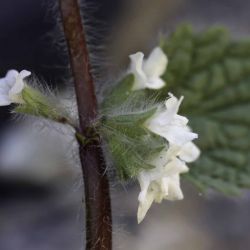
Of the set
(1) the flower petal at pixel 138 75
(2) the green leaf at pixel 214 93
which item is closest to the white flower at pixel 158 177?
(1) the flower petal at pixel 138 75

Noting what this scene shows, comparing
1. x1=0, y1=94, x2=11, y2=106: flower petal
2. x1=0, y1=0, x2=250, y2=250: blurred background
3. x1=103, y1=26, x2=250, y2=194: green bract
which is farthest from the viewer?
x1=0, y1=0, x2=250, y2=250: blurred background

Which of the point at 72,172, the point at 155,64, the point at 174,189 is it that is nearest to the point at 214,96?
the point at 155,64

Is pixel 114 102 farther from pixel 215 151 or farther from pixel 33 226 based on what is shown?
pixel 33 226

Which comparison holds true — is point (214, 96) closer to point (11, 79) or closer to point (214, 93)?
point (214, 93)

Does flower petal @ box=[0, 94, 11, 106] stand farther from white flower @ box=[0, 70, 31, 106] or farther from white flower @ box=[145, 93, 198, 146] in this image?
white flower @ box=[145, 93, 198, 146]

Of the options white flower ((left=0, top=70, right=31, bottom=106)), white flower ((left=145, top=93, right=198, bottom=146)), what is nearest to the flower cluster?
white flower ((left=145, top=93, right=198, bottom=146))

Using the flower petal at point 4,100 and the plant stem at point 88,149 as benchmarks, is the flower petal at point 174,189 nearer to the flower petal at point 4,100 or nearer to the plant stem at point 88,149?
the plant stem at point 88,149
